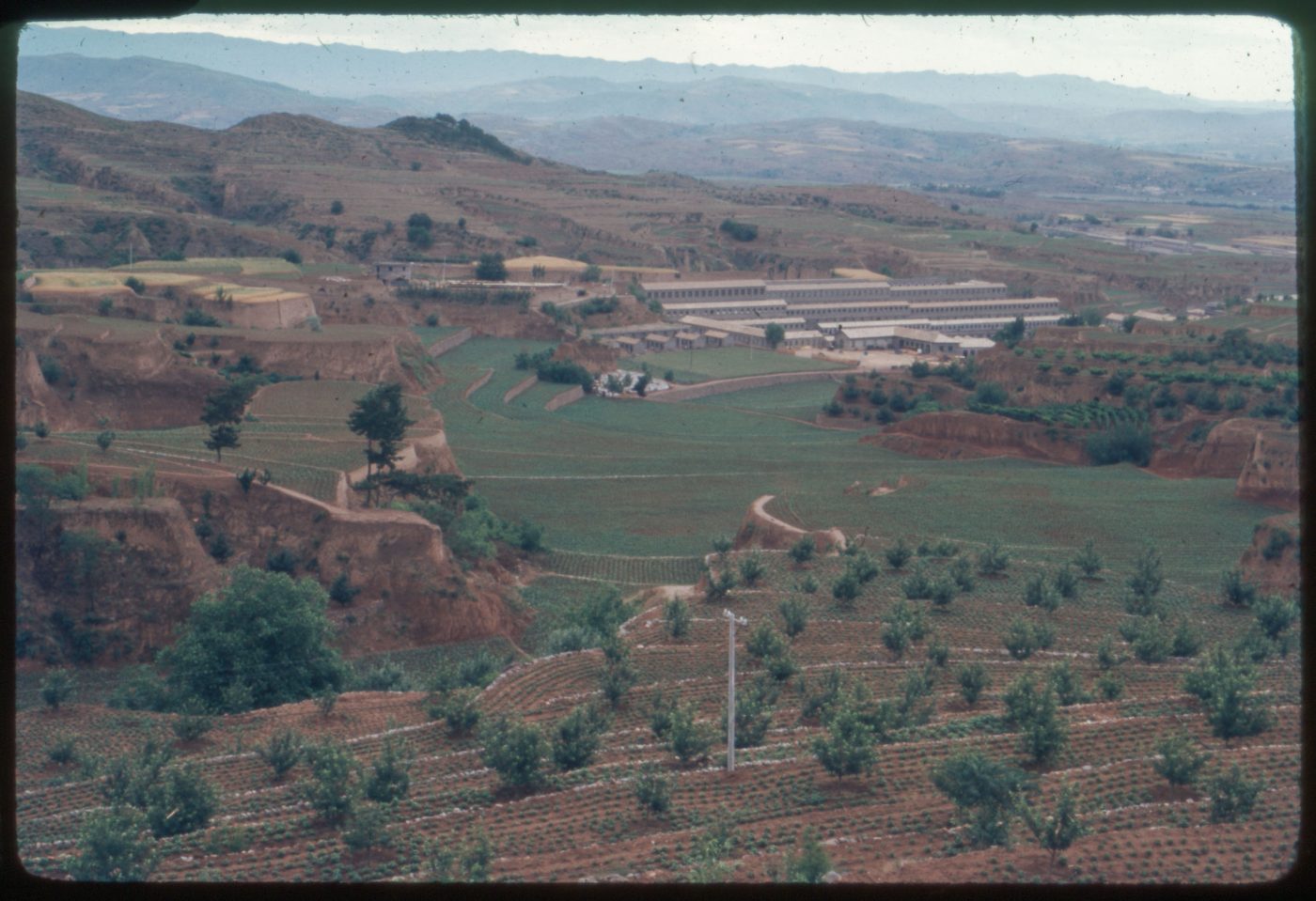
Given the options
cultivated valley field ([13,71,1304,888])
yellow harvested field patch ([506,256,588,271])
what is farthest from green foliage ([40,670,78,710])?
yellow harvested field patch ([506,256,588,271])

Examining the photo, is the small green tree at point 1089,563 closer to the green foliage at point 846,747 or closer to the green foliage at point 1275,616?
the green foliage at point 1275,616

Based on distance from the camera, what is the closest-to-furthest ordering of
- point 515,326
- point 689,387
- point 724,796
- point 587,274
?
point 724,796, point 689,387, point 515,326, point 587,274

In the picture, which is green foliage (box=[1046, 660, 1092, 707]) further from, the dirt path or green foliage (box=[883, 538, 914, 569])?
the dirt path

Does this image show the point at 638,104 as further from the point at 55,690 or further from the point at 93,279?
the point at 55,690

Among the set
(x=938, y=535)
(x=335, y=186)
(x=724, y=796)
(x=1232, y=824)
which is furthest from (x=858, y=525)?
(x=335, y=186)

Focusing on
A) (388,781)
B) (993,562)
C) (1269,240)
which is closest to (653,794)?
(388,781)

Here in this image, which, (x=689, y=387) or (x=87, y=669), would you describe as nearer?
(x=87, y=669)

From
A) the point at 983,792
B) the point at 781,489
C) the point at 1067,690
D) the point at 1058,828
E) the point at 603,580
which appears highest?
the point at 1058,828

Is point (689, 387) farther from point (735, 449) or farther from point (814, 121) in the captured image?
point (814, 121)
